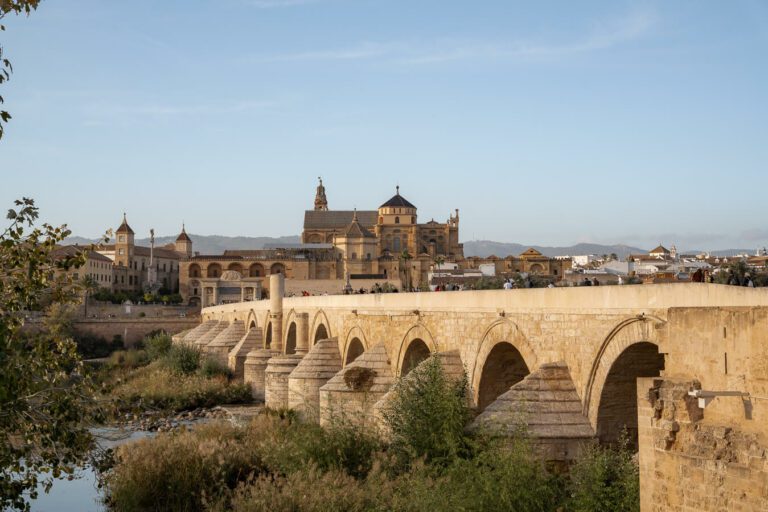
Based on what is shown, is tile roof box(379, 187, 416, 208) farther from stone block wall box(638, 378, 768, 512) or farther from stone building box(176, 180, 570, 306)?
stone block wall box(638, 378, 768, 512)

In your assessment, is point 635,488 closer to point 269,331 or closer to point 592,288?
point 592,288

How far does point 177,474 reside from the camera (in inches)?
517

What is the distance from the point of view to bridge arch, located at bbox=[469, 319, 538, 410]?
41.9 feet

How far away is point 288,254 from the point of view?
92.9 metres

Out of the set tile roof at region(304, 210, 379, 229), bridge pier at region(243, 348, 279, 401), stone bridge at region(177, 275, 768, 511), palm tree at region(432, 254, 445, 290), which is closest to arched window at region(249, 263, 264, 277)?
tile roof at region(304, 210, 379, 229)

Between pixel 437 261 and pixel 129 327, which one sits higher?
pixel 437 261

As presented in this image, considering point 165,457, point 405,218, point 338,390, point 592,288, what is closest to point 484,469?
point 592,288

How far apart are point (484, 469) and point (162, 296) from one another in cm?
8077

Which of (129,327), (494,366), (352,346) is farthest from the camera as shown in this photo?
(129,327)

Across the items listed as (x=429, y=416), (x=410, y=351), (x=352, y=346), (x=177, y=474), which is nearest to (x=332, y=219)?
(x=352, y=346)

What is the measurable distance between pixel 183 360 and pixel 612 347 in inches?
1033

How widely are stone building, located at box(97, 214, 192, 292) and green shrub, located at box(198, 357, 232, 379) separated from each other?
2139 inches

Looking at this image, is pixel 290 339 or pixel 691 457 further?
pixel 290 339

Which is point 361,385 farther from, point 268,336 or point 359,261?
point 359,261
